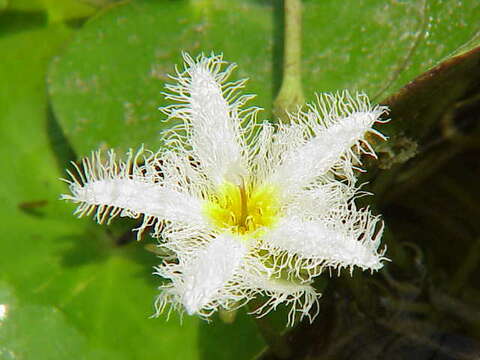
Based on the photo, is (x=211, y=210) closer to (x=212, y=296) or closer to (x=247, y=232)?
(x=247, y=232)

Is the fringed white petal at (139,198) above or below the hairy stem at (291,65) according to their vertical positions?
below

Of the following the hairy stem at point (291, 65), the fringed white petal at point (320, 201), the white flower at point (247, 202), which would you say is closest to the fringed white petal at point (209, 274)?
the white flower at point (247, 202)

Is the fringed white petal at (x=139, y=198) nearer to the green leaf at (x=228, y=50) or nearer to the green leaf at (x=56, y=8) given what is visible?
the green leaf at (x=228, y=50)

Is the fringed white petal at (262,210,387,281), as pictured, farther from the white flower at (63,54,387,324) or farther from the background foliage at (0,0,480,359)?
the background foliage at (0,0,480,359)

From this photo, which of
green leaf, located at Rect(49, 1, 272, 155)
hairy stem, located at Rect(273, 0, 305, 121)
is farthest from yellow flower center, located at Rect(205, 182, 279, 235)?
green leaf, located at Rect(49, 1, 272, 155)

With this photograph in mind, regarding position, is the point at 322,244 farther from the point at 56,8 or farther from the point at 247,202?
the point at 56,8

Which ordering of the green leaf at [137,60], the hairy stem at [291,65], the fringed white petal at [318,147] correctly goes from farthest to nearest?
the green leaf at [137,60] → the hairy stem at [291,65] → the fringed white petal at [318,147]

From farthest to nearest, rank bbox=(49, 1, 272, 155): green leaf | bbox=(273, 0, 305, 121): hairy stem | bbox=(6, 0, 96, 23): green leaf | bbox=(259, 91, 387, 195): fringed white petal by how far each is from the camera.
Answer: bbox=(6, 0, 96, 23): green leaf < bbox=(49, 1, 272, 155): green leaf < bbox=(273, 0, 305, 121): hairy stem < bbox=(259, 91, 387, 195): fringed white petal

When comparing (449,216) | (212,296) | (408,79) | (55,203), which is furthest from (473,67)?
(55,203)
